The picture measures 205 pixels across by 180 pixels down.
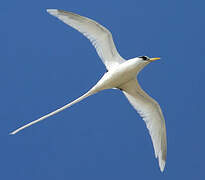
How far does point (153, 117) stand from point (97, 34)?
2.41m

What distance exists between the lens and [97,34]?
39.7ft

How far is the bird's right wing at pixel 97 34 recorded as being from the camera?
11820mm

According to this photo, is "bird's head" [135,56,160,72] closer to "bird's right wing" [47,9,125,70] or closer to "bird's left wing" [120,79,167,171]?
"bird's right wing" [47,9,125,70]

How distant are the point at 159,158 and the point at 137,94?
5.09ft

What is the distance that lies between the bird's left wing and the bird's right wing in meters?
0.88

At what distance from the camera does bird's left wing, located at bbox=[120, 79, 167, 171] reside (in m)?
12.9

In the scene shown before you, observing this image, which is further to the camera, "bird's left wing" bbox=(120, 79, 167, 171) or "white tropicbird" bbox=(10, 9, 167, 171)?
"bird's left wing" bbox=(120, 79, 167, 171)

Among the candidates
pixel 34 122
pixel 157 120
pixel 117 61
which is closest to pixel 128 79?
pixel 117 61

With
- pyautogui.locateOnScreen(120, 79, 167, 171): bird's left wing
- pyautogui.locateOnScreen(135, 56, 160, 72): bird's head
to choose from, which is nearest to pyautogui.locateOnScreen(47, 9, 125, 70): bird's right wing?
pyautogui.locateOnScreen(135, 56, 160, 72): bird's head

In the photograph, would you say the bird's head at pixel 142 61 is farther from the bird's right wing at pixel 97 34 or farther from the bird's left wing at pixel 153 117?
the bird's left wing at pixel 153 117

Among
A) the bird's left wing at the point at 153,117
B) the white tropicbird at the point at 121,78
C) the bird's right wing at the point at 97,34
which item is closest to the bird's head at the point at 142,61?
the white tropicbird at the point at 121,78

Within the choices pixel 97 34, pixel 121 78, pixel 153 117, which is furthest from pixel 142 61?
pixel 153 117

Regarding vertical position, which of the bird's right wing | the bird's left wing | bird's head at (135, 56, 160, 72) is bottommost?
the bird's left wing

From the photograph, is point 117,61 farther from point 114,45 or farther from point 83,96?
point 83,96
